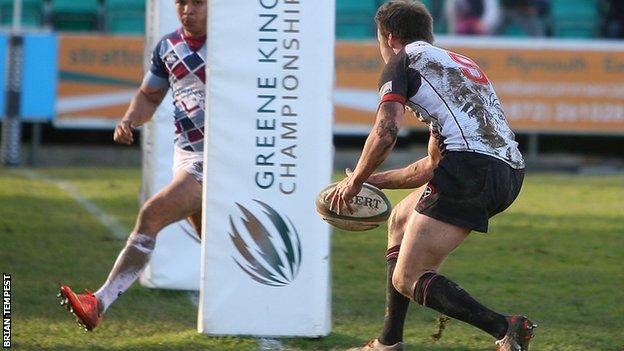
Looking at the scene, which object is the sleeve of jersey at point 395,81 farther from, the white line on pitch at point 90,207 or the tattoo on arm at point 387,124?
the white line on pitch at point 90,207

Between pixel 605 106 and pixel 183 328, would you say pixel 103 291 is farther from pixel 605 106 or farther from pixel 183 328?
pixel 605 106

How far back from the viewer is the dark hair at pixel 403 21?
20.4ft

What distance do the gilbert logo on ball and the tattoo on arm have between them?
122 centimetres

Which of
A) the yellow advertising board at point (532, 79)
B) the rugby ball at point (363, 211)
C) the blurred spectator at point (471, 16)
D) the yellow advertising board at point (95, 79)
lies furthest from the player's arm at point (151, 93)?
the blurred spectator at point (471, 16)

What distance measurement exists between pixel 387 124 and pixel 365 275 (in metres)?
3.75

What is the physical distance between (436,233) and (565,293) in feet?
10.1

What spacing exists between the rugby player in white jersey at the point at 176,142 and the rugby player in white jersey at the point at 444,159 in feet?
4.45

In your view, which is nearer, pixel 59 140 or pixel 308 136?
pixel 308 136

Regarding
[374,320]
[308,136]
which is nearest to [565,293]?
[374,320]

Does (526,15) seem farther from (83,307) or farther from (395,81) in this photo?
(395,81)

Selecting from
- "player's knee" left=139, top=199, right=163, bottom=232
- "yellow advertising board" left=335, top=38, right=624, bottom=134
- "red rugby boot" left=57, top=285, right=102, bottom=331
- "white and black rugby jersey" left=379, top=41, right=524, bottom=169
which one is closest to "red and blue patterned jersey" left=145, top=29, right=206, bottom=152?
"player's knee" left=139, top=199, right=163, bottom=232

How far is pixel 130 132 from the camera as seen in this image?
749 cm

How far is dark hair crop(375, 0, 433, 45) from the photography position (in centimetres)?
621

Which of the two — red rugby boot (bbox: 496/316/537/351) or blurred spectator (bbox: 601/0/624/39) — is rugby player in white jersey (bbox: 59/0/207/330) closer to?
red rugby boot (bbox: 496/316/537/351)
